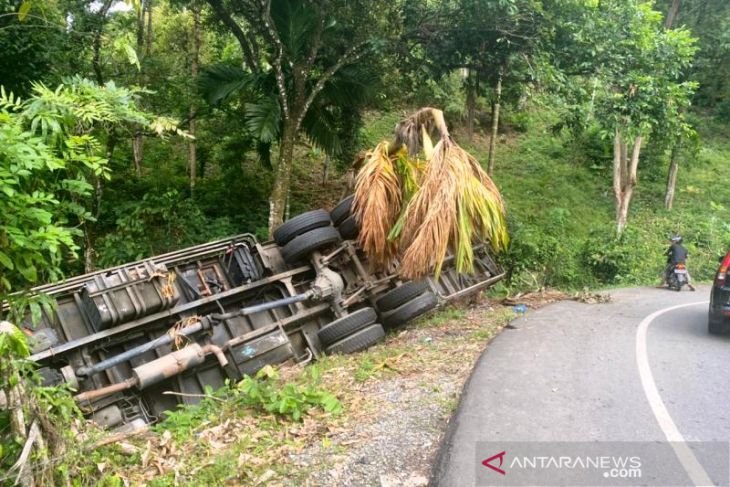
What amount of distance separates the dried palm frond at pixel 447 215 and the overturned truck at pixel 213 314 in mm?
1679

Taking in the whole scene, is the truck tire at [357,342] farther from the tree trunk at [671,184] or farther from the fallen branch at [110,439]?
the tree trunk at [671,184]

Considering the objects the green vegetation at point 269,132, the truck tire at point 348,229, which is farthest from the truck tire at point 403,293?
the truck tire at point 348,229

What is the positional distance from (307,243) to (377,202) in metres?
1.53

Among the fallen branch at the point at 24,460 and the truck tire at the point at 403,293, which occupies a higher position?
the fallen branch at the point at 24,460

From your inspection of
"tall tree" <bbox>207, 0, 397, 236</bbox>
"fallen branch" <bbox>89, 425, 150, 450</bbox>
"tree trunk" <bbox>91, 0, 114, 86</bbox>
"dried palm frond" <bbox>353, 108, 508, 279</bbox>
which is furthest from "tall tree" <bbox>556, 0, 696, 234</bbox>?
"fallen branch" <bbox>89, 425, 150, 450</bbox>

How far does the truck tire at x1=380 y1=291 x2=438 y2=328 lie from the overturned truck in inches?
0.7

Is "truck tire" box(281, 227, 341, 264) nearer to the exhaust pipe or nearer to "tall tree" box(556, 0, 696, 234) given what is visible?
the exhaust pipe

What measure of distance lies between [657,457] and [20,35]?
12038 mm

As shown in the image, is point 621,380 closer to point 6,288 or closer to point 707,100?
point 6,288

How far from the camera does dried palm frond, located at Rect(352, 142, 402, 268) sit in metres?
7.84

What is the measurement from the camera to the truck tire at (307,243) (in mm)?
8719

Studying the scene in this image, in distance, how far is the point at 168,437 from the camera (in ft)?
16.5

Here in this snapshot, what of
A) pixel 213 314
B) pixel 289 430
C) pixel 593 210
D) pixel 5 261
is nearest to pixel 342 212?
pixel 213 314

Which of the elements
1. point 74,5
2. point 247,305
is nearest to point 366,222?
point 247,305
